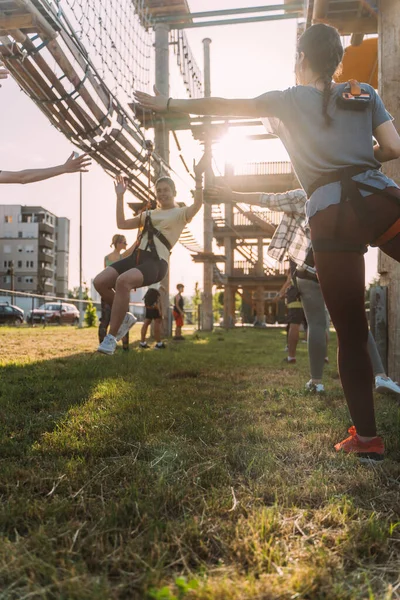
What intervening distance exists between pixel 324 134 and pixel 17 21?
5483mm

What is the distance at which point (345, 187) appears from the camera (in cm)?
222

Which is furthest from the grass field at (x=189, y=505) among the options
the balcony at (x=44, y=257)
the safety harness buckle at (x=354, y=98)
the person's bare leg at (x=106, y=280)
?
the balcony at (x=44, y=257)

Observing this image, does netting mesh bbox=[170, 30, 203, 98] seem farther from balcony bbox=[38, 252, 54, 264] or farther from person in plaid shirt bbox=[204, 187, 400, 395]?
balcony bbox=[38, 252, 54, 264]

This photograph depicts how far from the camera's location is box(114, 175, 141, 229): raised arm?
5.06m

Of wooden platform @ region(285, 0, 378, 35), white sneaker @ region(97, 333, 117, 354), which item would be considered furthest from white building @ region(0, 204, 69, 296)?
wooden platform @ region(285, 0, 378, 35)

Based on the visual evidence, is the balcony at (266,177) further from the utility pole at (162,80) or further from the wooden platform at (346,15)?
the wooden platform at (346,15)

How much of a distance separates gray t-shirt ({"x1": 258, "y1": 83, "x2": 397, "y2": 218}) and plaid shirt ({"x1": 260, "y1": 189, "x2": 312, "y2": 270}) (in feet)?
5.28

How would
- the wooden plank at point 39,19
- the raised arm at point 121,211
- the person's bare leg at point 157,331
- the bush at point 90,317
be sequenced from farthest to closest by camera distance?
the bush at point 90,317 → the person's bare leg at point 157,331 → the wooden plank at point 39,19 → the raised arm at point 121,211

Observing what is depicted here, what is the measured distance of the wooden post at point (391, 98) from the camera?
13.8 ft

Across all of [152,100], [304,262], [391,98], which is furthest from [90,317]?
[152,100]

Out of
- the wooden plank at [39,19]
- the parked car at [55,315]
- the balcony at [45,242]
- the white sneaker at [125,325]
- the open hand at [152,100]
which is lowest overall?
the parked car at [55,315]

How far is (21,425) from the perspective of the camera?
2.72 metres

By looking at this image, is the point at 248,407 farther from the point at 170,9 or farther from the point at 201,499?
the point at 170,9

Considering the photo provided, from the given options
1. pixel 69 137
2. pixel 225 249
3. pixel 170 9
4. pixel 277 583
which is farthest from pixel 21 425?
pixel 225 249
